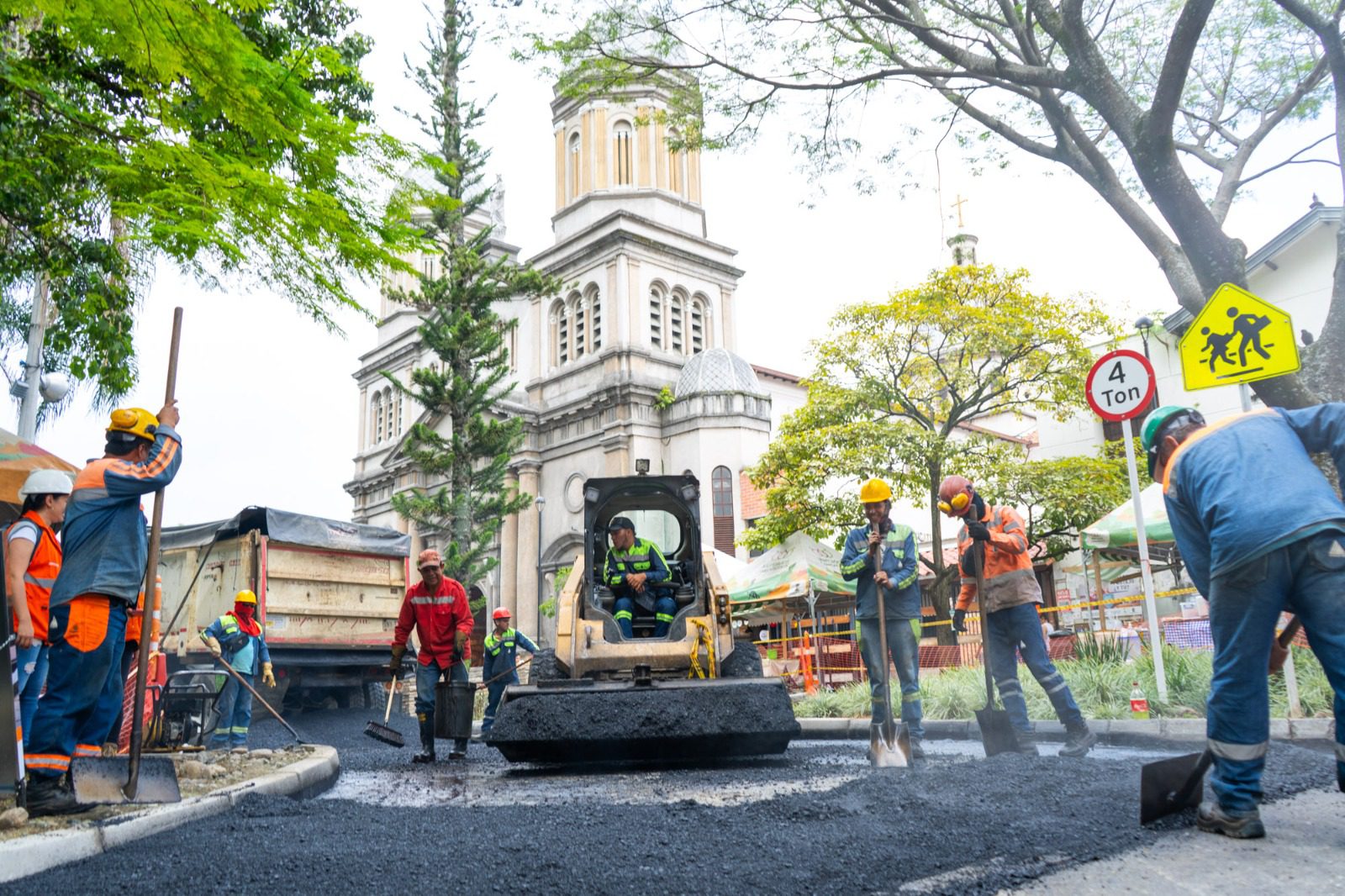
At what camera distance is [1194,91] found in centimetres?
1159

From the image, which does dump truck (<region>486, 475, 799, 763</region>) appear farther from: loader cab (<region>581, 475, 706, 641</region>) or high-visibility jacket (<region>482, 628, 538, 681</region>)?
high-visibility jacket (<region>482, 628, 538, 681</region>)

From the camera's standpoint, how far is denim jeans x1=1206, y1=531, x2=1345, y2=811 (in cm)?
343

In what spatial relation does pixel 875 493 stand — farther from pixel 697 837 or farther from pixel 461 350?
pixel 461 350

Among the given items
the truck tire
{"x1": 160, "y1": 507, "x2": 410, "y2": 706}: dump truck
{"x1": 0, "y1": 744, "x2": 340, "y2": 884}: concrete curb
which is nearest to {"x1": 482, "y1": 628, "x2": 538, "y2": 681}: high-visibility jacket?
{"x1": 160, "y1": 507, "x2": 410, "y2": 706}: dump truck

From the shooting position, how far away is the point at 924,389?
24453mm

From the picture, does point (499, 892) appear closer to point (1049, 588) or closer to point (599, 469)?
point (1049, 588)

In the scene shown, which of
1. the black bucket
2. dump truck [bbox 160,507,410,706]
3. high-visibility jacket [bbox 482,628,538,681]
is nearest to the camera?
the black bucket

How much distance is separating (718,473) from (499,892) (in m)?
32.4

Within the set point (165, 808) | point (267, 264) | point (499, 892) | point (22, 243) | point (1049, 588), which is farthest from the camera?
point (1049, 588)

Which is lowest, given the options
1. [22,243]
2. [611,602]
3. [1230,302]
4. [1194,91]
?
[611,602]

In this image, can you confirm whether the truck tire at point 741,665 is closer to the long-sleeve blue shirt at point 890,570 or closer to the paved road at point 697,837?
the long-sleeve blue shirt at point 890,570

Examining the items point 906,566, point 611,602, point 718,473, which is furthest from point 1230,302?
point 718,473

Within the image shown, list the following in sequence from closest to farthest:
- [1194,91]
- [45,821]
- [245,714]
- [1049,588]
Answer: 1. [45,821]
2. [245,714]
3. [1194,91]
4. [1049,588]

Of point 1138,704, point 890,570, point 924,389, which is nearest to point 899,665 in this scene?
point 890,570
